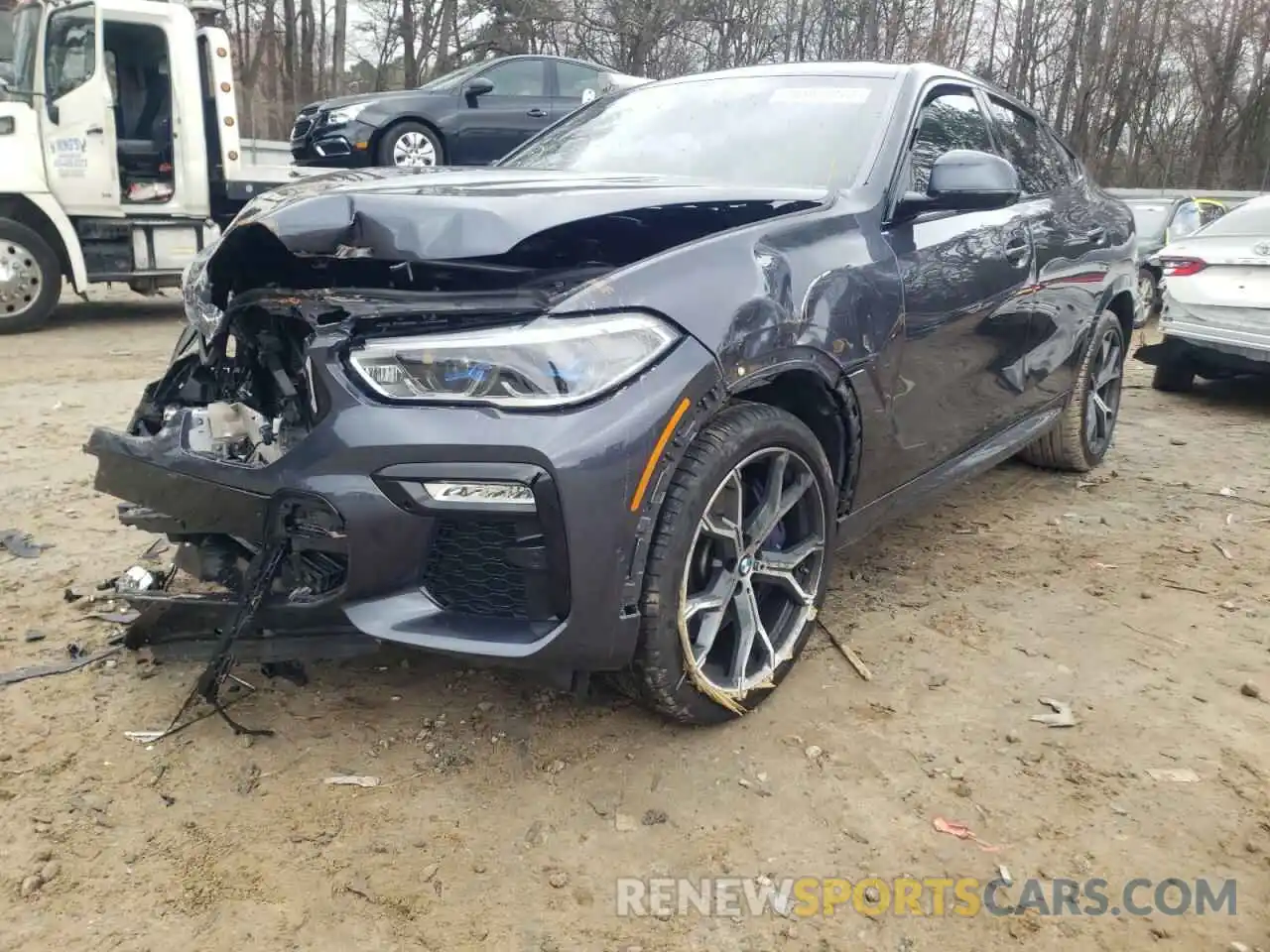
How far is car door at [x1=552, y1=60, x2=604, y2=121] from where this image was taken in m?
11.5

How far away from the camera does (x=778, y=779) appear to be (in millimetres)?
2385

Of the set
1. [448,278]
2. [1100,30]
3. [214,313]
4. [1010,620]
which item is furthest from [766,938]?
[1100,30]

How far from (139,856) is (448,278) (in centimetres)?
137

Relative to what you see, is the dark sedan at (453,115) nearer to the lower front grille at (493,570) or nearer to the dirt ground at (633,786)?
the dirt ground at (633,786)

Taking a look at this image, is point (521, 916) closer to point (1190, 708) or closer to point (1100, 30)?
point (1190, 708)

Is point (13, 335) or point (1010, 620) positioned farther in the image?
point (13, 335)

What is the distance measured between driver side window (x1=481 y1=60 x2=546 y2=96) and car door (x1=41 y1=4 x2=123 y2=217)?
4.39 meters

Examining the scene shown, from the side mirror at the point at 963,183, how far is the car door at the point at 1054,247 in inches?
35.3

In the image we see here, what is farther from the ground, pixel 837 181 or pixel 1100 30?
pixel 1100 30

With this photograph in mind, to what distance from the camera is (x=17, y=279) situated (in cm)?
799

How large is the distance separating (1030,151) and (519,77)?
8533 mm

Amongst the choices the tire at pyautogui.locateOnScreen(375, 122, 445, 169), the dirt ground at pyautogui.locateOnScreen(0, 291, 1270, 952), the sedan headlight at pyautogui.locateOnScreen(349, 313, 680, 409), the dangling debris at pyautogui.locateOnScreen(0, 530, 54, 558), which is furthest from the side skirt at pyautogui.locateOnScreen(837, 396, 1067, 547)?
the tire at pyautogui.locateOnScreen(375, 122, 445, 169)

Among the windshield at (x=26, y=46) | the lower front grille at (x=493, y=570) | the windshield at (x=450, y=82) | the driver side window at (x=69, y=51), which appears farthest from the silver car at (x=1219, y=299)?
the windshield at (x=26, y=46)

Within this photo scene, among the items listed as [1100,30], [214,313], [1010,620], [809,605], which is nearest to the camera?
[214,313]
